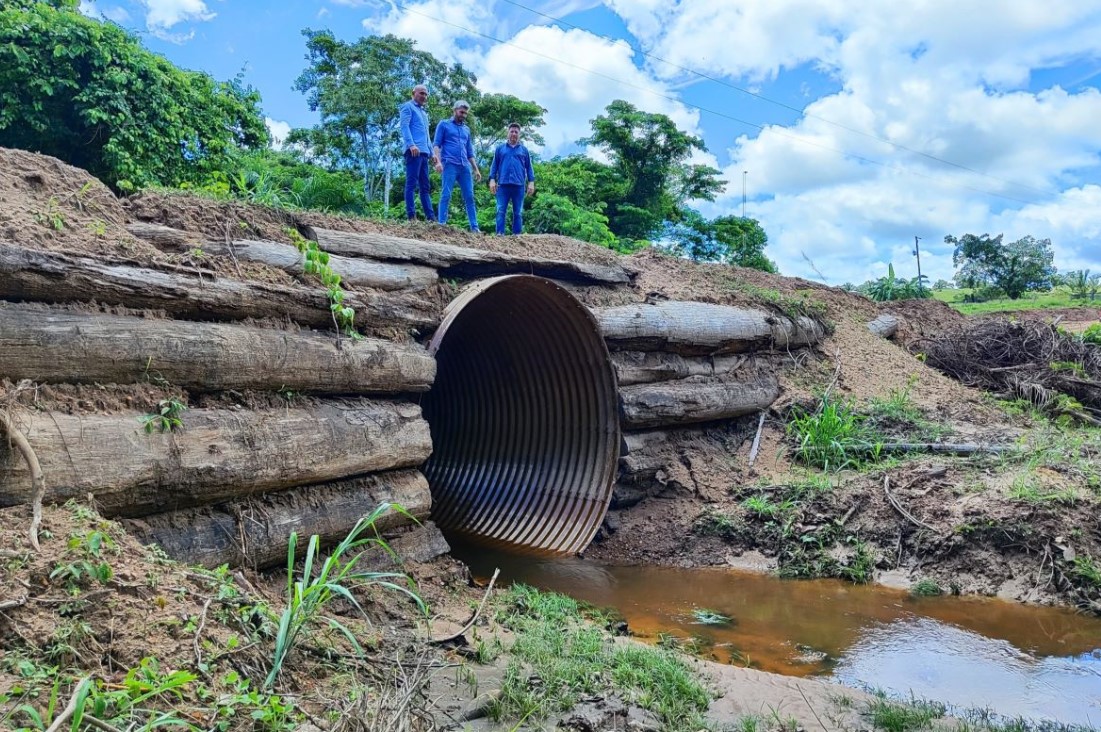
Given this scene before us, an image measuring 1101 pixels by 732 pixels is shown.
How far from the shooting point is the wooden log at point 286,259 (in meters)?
5.67

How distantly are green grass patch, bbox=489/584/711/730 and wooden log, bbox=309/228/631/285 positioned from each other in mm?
3621

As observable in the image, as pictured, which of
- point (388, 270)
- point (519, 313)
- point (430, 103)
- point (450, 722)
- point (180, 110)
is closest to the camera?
point (450, 722)

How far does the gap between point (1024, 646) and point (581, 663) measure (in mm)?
3107

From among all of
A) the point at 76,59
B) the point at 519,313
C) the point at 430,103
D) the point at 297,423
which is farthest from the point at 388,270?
the point at 430,103

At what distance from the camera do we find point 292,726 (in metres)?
2.81

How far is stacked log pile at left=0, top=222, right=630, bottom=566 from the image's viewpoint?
4.00 m

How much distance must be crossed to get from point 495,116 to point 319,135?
4760mm

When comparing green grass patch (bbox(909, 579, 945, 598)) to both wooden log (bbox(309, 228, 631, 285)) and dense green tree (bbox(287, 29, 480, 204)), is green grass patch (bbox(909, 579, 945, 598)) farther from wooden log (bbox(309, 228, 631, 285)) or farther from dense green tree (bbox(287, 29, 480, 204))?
dense green tree (bbox(287, 29, 480, 204))

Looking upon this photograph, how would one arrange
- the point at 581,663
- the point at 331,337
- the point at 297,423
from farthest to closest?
the point at 331,337 < the point at 297,423 < the point at 581,663

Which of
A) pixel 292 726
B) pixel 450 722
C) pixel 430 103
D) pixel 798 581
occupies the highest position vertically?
pixel 430 103

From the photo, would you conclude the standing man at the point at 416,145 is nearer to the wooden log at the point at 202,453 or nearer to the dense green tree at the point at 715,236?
the wooden log at the point at 202,453

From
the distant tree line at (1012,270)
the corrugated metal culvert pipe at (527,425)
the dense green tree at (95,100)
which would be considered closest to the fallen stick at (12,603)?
the corrugated metal culvert pipe at (527,425)

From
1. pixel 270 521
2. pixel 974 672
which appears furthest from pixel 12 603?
pixel 974 672

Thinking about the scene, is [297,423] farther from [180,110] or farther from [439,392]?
[180,110]
